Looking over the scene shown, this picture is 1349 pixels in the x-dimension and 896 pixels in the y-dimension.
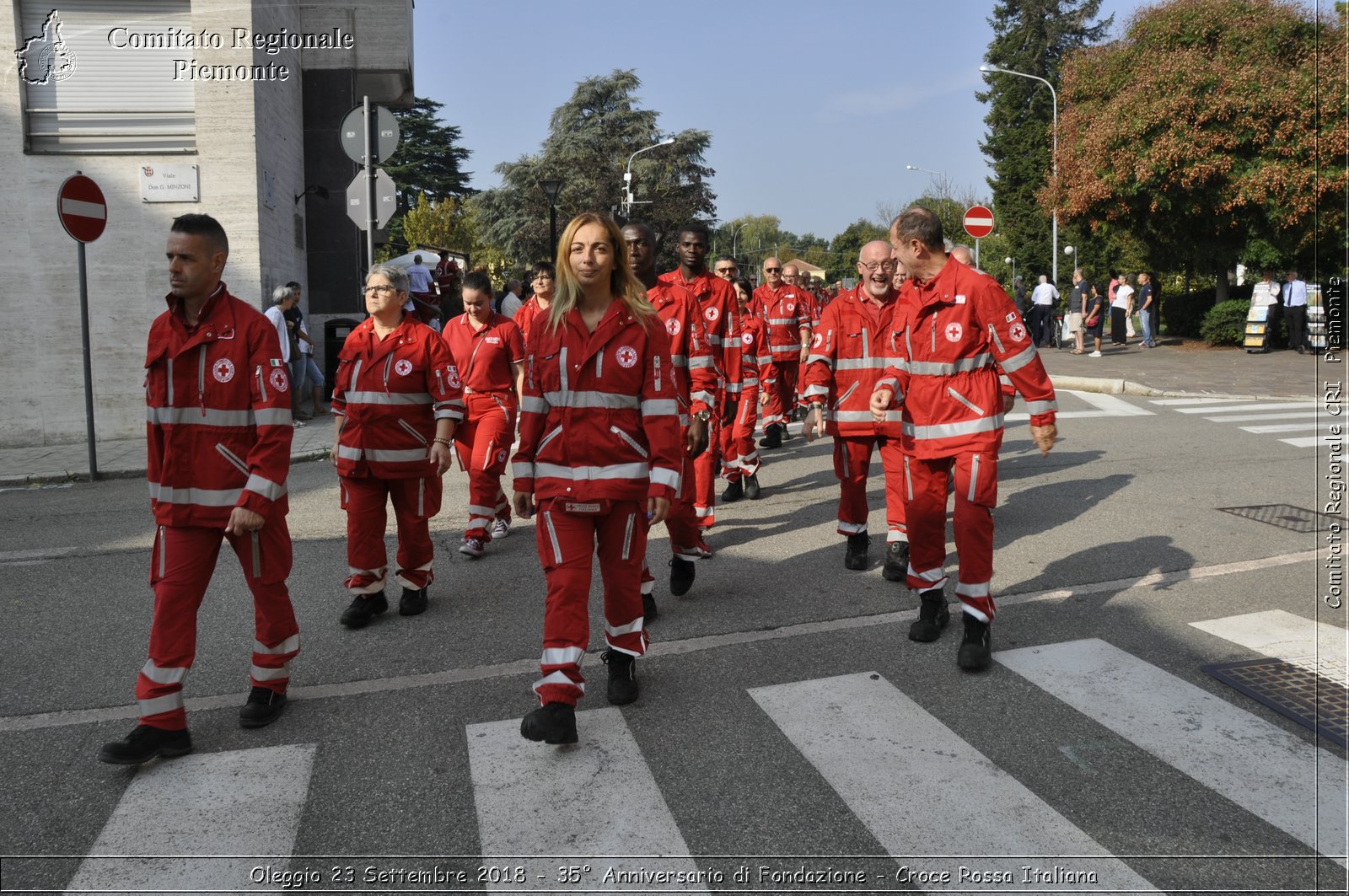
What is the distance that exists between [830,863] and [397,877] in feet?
4.31

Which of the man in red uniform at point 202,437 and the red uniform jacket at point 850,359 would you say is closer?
the man in red uniform at point 202,437

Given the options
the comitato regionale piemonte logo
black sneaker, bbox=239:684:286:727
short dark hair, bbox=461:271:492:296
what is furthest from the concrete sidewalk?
black sneaker, bbox=239:684:286:727

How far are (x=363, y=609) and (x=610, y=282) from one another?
255 cm

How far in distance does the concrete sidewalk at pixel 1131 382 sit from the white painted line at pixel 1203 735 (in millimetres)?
4534

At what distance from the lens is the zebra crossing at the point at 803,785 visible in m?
3.18

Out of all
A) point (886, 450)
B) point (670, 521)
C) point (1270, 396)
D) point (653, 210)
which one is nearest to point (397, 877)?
point (670, 521)

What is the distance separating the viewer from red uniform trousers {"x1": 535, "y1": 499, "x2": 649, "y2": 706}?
4137mm

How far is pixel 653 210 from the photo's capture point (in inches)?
2368

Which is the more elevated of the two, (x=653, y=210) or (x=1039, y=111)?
(x=1039, y=111)

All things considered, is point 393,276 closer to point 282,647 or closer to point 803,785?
point 282,647

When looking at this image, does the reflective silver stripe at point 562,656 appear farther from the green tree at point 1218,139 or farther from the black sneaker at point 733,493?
the green tree at point 1218,139

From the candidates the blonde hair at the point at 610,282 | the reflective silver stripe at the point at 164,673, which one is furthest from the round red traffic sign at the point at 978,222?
the reflective silver stripe at the point at 164,673

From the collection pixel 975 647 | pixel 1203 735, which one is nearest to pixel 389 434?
pixel 975 647

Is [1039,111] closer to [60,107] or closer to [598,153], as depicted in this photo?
[598,153]
